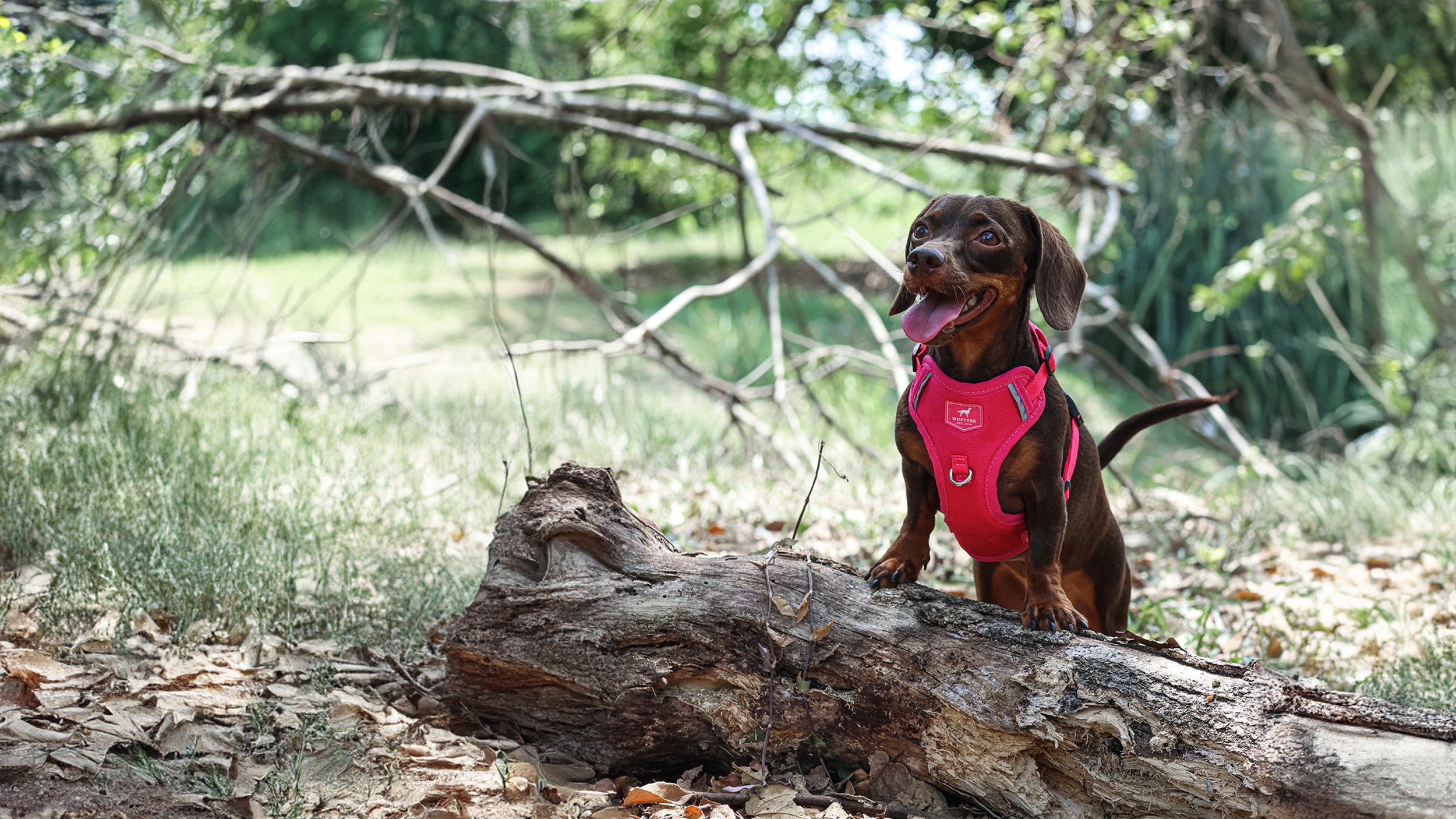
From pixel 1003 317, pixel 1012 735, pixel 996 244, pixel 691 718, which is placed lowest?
pixel 691 718

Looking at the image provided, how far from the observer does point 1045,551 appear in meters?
2.38

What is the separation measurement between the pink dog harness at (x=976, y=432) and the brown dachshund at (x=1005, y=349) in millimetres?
17

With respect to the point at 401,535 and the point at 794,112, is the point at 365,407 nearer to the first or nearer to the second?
the point at 401,535

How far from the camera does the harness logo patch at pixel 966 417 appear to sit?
2387 mm

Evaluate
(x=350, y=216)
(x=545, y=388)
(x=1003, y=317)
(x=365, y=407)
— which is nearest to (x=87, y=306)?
(x=365, y=407)

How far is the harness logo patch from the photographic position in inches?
94.0

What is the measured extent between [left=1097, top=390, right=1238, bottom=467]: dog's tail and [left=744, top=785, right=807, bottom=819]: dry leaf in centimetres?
119

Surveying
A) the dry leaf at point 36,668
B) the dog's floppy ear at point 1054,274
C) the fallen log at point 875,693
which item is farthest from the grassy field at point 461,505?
the dog's floppy ear at point 1054,274

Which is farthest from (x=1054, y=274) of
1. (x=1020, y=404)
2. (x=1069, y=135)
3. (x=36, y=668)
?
(x=1069, y=135)

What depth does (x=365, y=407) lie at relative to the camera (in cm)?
575

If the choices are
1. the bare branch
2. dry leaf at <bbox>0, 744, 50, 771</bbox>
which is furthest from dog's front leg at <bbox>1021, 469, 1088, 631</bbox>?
the bare branch

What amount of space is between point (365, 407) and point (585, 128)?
2.09 metres

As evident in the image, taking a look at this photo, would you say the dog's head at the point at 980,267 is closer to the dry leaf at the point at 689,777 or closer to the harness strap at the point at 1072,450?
the harness strap at the point at 1072,450

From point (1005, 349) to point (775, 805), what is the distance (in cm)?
114
